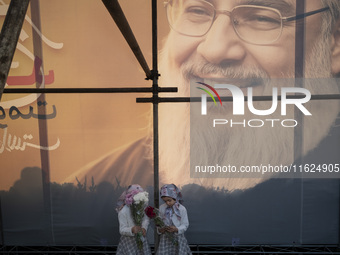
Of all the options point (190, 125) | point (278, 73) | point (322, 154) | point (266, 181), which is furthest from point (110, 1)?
point (322, 154)

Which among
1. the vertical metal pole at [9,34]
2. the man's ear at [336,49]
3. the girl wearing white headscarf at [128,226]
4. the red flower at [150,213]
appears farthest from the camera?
the man's ear at [336,49]

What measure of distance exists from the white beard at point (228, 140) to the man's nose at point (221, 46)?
0.40 meters

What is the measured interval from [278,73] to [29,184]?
10.6 ft

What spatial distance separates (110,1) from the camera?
1.19 meters

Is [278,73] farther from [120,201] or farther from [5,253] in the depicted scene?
[5,253]

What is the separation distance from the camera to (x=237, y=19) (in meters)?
2.96

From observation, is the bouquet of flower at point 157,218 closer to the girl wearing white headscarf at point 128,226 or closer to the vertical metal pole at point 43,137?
the girl wearing white headscarf at point 128,226

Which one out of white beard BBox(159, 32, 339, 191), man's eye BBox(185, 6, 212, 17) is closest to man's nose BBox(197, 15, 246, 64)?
man's eye BBox(185, 6, 212, 17)

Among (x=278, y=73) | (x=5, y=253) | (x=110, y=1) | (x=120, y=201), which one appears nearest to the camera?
(x=110, y=1)

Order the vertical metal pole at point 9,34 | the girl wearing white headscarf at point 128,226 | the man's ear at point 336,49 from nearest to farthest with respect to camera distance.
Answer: the vertical metal pole at point 9,34 < the girl wearing white headscarf at point 128,226 < the man's ear at point 336,49

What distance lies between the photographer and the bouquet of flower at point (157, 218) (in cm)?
221

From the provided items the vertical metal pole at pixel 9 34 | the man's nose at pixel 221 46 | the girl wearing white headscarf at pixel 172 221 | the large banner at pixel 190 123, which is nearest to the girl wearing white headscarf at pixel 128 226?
the girl wearing white headscarf at pixel 172 221

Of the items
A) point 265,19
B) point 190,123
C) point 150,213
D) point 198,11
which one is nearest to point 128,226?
point 150,213

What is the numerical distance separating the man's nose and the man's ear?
972 millimetres
